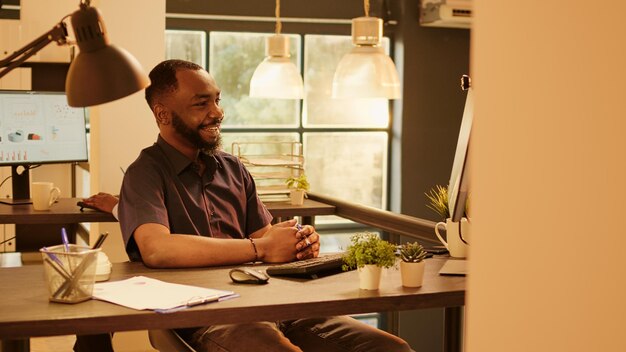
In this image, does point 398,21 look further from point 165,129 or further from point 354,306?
point 354,306

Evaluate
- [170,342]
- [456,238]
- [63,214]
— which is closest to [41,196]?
[63,214]

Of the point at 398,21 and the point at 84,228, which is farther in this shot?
the point at 398,21

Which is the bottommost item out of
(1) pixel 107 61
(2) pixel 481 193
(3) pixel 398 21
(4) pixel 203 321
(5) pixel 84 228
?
(5) pixel 84 228

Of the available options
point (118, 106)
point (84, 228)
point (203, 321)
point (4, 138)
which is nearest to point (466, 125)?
point (203, 321)

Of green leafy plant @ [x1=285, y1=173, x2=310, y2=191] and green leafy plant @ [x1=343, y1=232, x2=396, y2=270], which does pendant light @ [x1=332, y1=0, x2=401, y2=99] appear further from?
green leafy plant @ [x1=343, y1=232, x2=396, y2=270]

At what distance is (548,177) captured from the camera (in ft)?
1.96

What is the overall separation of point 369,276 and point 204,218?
2.44 ft

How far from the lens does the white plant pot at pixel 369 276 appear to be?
192 cm

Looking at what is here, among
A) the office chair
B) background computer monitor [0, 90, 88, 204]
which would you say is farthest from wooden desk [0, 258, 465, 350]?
background computer monitor [0, 90, 88, 204]

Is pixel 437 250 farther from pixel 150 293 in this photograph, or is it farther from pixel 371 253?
pixel 150 293

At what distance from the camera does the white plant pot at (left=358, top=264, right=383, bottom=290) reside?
1.92 metres

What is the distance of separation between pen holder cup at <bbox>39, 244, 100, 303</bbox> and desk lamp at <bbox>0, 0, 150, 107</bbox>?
34 centimetres

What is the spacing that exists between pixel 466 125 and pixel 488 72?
1.54 meters

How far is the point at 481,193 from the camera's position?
2.16 feet
